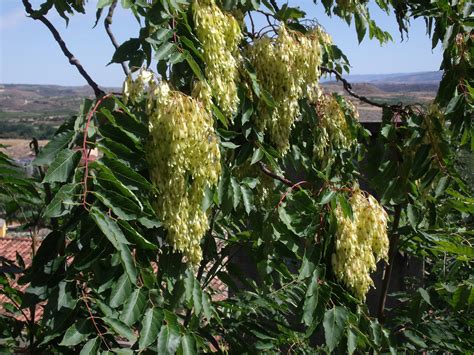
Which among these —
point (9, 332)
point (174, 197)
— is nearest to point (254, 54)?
point (174, 197)

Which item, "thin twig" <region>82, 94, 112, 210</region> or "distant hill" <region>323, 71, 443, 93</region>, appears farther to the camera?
"distant hill" <region>323, 71, 443, 93</region>

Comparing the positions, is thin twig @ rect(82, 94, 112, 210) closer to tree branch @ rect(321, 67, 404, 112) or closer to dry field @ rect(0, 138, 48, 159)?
dry field @ rect(0, 138, 48, 159)

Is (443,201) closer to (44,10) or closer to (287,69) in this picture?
(287,69)

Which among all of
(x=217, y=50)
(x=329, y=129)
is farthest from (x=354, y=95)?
(x=217, y=50)

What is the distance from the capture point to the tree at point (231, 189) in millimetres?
2029

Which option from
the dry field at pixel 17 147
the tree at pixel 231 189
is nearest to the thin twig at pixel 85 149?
the tree at pixel 231 189

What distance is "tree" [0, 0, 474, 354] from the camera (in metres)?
2.03

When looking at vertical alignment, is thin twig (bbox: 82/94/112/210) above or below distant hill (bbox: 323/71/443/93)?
above

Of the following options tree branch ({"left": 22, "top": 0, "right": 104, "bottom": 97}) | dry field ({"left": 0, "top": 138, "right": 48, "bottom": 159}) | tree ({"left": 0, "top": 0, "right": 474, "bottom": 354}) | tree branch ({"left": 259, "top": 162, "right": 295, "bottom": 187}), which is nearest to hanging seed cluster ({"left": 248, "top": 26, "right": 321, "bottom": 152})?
tree ({"left": 0, "top": 0, "right": 474, "bottom": 354})

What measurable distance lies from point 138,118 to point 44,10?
3.94 ft

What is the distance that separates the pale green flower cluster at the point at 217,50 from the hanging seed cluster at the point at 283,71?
0.23 m

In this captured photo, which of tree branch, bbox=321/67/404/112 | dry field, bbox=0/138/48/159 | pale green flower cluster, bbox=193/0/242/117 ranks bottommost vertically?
dry field, bbox=0/138/48/159

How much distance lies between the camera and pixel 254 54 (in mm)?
2576

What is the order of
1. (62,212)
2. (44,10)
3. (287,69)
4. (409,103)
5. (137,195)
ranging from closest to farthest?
(62,212), (137,195), (287,69), (44,10), (409,103)
